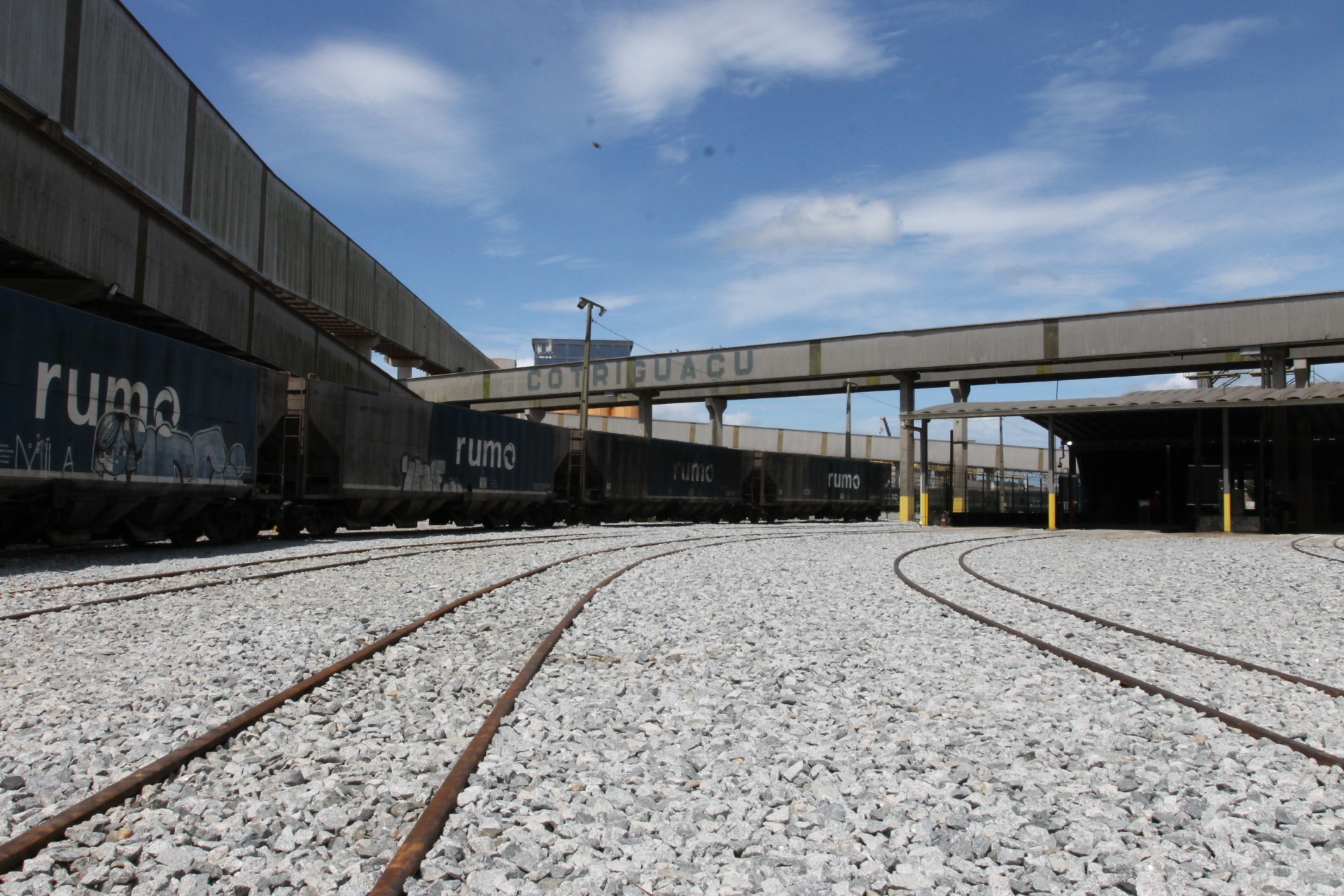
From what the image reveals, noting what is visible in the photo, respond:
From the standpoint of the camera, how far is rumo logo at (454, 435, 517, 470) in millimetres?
22625

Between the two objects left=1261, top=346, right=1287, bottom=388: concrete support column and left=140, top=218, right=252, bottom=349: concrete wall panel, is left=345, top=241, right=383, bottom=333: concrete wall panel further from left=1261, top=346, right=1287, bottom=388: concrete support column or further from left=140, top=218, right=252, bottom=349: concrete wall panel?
left=1261, top=346, right=1287, bottom=388: concrete support column

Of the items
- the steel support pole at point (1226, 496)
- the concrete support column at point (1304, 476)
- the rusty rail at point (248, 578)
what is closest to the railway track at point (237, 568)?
the rusty rail at point (248, 578)

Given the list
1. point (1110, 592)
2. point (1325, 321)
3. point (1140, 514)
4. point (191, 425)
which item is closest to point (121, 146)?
point (191, 425)

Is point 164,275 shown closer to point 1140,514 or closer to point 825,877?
point 825,877

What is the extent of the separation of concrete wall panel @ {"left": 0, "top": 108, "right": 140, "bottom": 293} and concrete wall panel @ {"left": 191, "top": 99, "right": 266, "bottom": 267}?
528cm

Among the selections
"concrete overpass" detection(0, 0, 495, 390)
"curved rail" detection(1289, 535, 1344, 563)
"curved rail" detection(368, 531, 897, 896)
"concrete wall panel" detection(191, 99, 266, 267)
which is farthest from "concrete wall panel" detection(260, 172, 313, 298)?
"curved rail" detection(1289, 535, 1344, 563)

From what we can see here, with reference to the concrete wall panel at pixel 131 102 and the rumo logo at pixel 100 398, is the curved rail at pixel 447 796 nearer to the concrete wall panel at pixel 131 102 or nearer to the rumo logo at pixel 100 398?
the rumo logo at pixel 100 398

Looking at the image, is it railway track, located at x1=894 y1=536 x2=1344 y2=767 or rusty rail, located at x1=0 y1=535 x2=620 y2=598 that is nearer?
railway track, located at x1=894 y1=536 x2=1344 y2=767

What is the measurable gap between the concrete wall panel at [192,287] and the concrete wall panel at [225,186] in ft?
6.89

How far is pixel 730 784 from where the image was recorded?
411 centimetres

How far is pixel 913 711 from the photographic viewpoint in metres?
5.40

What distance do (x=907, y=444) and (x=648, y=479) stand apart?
39.9ft

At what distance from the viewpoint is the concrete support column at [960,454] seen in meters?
36.9

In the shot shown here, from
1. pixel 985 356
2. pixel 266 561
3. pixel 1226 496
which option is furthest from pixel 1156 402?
pixel 266 561
